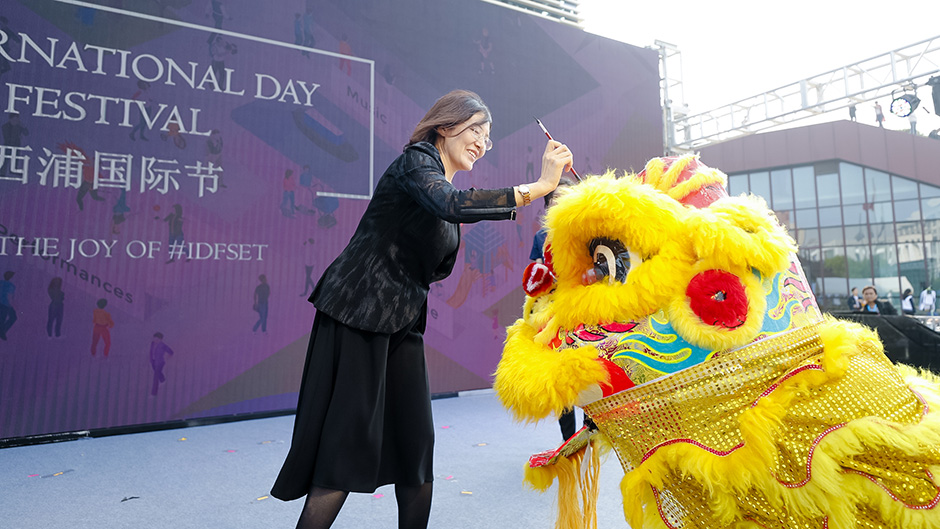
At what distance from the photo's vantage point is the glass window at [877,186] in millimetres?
11789

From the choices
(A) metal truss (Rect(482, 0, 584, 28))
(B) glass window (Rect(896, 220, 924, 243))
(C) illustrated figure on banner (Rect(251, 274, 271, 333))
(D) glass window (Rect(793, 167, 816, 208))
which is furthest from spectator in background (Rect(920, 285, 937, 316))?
(C) illustrated figure on banner (Rect(251, 274, 271, 333))

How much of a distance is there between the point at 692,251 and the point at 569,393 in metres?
0.31

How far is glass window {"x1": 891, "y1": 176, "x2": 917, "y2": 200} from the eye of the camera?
454 inches

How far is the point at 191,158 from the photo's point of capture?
3172 millimetres

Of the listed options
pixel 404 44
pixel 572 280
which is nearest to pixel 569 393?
pixel 572 280

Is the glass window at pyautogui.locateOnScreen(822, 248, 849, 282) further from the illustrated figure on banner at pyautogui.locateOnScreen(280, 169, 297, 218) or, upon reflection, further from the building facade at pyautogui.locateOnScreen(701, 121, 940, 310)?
the illustrated figure on banner at pyautogui.locateOnScreen(280, 169, 297, 218)

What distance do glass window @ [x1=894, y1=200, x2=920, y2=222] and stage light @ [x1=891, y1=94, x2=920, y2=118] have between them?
715 cm

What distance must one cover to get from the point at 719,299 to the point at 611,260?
7.2 inches

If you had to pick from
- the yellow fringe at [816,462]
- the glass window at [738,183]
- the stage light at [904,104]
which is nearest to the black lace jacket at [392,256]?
the yellow fringe at [816,462]

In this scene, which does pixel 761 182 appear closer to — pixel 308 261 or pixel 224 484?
pixel 308 261

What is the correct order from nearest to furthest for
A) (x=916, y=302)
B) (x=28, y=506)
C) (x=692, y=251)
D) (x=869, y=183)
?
(x=692, y=251), (x=28, y=506), (x=916, y=302), (x=869, y=183)

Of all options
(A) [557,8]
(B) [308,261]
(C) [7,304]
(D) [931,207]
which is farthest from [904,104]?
(C) [7,304]

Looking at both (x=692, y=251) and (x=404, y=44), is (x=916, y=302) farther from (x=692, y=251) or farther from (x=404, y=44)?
(x=692, y=251)

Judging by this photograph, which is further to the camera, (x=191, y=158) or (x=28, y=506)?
(x=191, y=158)
